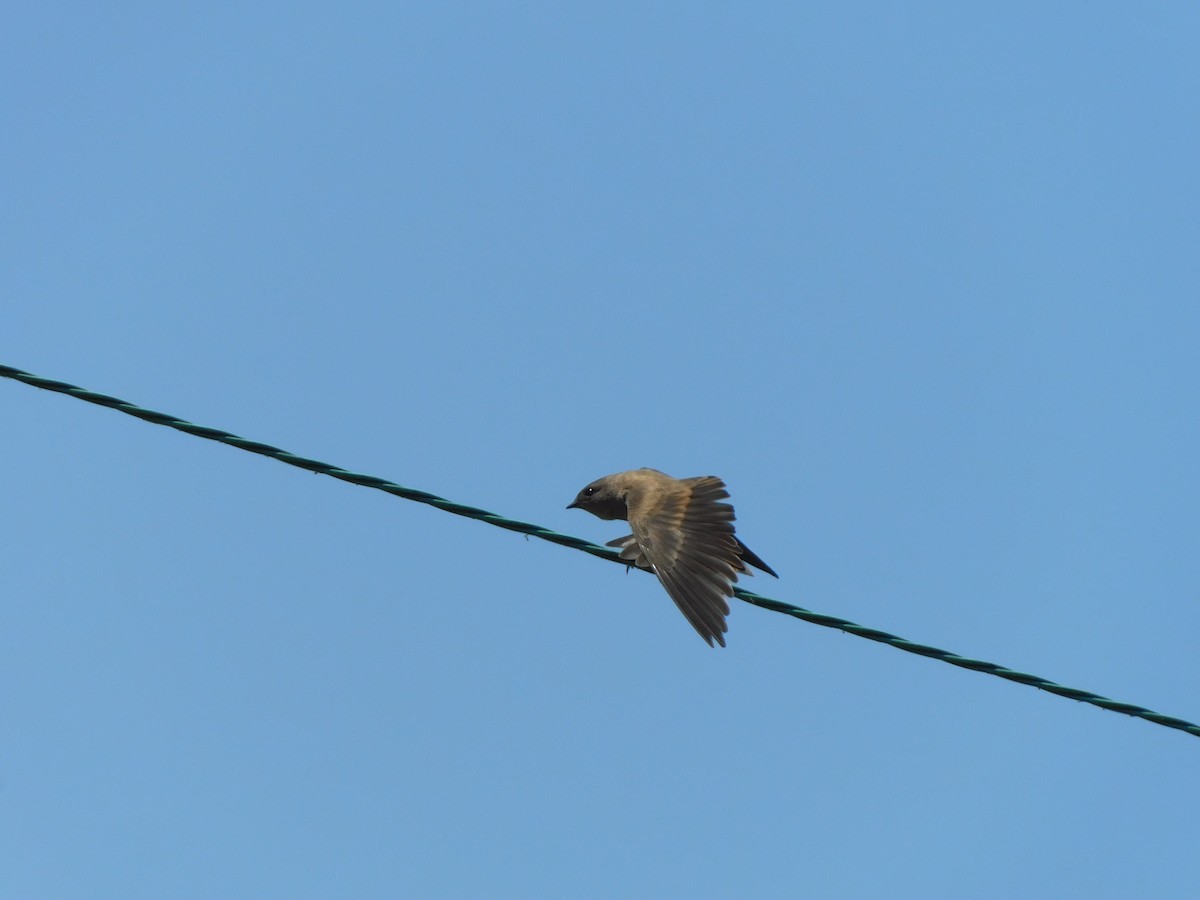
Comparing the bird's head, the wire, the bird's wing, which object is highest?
the bird's head

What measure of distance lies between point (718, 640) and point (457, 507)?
275cm

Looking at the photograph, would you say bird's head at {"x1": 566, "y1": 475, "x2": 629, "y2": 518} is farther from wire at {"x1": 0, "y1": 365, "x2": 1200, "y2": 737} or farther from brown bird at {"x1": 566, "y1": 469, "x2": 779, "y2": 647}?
wire at {"x1": 0, "y1": 365, "x2": 1200, "y2": 737}

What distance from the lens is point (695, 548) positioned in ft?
30.5

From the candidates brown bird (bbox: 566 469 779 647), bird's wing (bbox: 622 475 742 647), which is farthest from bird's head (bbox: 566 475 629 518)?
bird's wing (bbox: 622 475 742 647)

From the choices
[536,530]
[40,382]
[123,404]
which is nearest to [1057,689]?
[536,530]

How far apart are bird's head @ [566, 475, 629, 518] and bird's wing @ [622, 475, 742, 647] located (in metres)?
1.38

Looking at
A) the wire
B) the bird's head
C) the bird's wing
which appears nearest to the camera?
the wire

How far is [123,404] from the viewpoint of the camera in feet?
18.3

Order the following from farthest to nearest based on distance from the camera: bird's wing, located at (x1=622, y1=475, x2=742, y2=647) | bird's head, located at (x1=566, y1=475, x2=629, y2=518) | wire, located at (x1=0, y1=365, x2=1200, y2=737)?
1. bird's head, located at (x1=566, y1=475, x2=629, y2=518)
2. bird's wing, located at (x1=622, y1=475, x2=742, y2=647)
3. wire, located at (x1=0, y1=365, x2=1200, y2=737)

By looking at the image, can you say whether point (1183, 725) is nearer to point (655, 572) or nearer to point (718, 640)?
point (718, 640)

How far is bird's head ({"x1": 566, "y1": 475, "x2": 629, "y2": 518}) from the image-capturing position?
11.7 metres

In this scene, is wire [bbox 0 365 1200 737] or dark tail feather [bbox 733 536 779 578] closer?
wire [bbox 0 365 1200 737]

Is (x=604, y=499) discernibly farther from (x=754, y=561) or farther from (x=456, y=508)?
(x=456, y=508)

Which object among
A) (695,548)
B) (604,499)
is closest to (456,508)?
(695,548)
